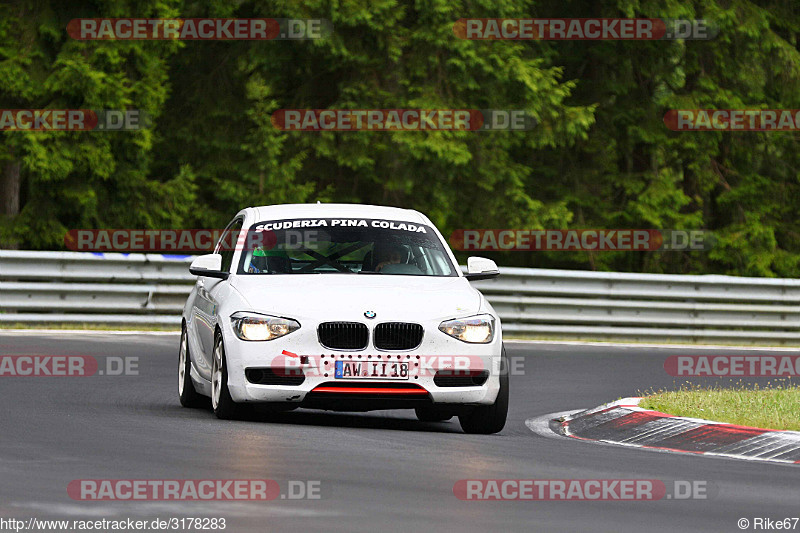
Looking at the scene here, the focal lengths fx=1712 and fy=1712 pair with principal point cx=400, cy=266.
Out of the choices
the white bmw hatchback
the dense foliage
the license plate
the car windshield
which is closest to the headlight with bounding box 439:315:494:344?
the white bmw hatchback

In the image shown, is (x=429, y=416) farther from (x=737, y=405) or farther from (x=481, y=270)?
(x=737, y=405)

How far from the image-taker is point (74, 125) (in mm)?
26969

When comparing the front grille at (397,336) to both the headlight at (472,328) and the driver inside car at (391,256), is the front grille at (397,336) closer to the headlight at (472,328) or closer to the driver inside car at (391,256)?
the headlight at (472,328)

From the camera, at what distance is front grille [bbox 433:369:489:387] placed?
11781 millimetres

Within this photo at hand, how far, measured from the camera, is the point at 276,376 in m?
11.7

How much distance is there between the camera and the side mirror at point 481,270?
1302 centimetres

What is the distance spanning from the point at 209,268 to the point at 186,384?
1.14 m

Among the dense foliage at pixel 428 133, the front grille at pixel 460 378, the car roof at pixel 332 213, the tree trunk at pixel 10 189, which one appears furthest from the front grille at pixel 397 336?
the tree trunk at pixel 10 189

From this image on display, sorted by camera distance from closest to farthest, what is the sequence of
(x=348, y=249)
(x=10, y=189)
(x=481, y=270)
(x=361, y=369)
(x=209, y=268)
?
(x=361, y=369), (x=209, y=268), (x=481, y=270), (x=348, y=249), (x=10, y=189)

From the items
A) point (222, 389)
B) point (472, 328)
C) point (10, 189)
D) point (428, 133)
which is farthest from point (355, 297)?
point (10, 189)

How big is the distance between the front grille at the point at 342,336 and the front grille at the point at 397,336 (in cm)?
10

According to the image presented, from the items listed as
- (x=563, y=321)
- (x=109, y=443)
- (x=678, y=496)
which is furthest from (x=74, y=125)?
(x=678, y=496)

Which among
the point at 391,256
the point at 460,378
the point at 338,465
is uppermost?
the point at 391,256

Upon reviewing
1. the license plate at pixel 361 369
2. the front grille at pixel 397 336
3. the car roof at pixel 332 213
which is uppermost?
the car roof at pixel 332 213
